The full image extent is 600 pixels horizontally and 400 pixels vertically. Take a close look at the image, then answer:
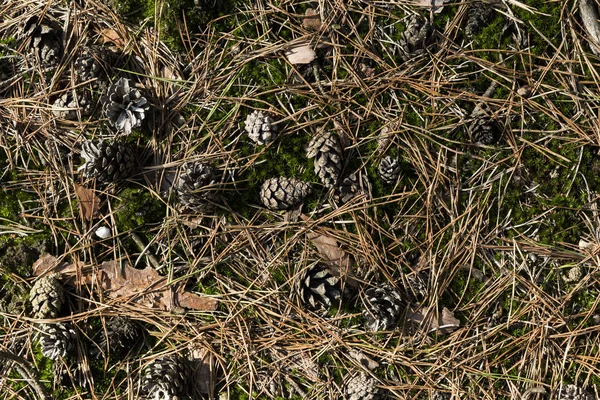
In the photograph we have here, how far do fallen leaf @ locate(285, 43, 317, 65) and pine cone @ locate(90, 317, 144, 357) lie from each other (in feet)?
4.97

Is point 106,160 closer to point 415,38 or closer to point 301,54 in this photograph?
point 301,54

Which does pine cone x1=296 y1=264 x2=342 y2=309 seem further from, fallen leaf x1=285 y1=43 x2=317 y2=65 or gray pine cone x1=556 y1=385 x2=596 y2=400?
gray pine cone x1=556 y1=385 x2=596 y2=400

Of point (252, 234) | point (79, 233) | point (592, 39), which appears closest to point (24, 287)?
point (79, 233)

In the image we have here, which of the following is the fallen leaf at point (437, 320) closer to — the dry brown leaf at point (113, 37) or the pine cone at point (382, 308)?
the pine cone at point (382, 308)

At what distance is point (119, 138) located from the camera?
294 cm

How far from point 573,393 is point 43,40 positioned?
3086 millimetres

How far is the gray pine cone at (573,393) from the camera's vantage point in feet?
9.11

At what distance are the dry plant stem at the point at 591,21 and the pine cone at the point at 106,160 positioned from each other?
2328mm

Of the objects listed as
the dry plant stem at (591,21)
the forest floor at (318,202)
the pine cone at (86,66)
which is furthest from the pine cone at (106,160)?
the dry plant stem at (591,21)

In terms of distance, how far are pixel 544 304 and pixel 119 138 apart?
223cm

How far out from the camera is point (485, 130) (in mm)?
2889

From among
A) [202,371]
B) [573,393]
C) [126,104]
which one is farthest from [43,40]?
[573,393]

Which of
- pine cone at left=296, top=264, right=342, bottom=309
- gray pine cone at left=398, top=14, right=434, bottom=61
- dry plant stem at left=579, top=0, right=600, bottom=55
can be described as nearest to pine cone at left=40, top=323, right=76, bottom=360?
pine cone at left=296, top=264, right=342, bottom=309

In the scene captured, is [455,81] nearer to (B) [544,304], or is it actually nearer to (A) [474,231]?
(A) [474,231]
